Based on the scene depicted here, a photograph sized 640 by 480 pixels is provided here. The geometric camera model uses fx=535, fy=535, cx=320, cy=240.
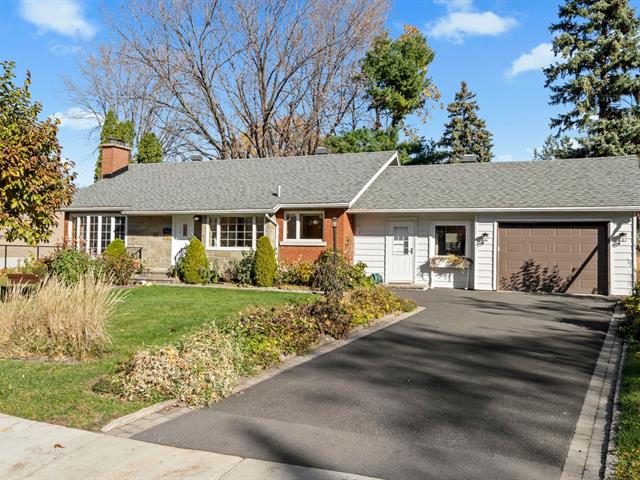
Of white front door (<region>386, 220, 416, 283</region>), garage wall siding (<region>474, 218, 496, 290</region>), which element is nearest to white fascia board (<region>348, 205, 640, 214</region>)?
garage wall siding (<region>474, 218, 496, 290</region>)

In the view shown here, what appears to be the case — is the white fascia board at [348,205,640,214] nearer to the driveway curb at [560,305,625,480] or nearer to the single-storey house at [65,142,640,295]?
the single-storey house at [65,142,640,295]

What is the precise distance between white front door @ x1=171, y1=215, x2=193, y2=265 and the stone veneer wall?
180mm

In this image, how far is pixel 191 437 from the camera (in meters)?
4.69

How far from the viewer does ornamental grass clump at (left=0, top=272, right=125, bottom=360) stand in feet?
23.9

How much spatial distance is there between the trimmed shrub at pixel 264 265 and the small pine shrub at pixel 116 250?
536 cm

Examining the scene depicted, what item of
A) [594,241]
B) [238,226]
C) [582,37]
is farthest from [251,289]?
[582,37]

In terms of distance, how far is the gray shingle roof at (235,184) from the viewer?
63.7 ft

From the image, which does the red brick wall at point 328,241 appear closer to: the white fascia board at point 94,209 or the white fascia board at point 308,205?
the white fascia board at point 308,205

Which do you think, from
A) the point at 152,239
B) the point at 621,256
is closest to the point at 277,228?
the point at 152,239

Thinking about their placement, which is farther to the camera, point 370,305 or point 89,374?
point 370,305

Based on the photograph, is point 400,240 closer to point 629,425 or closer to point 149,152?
point 629,425

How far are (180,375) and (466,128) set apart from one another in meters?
Answer: 39.2

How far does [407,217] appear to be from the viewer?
18.8m

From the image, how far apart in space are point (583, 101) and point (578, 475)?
94.8 ft
